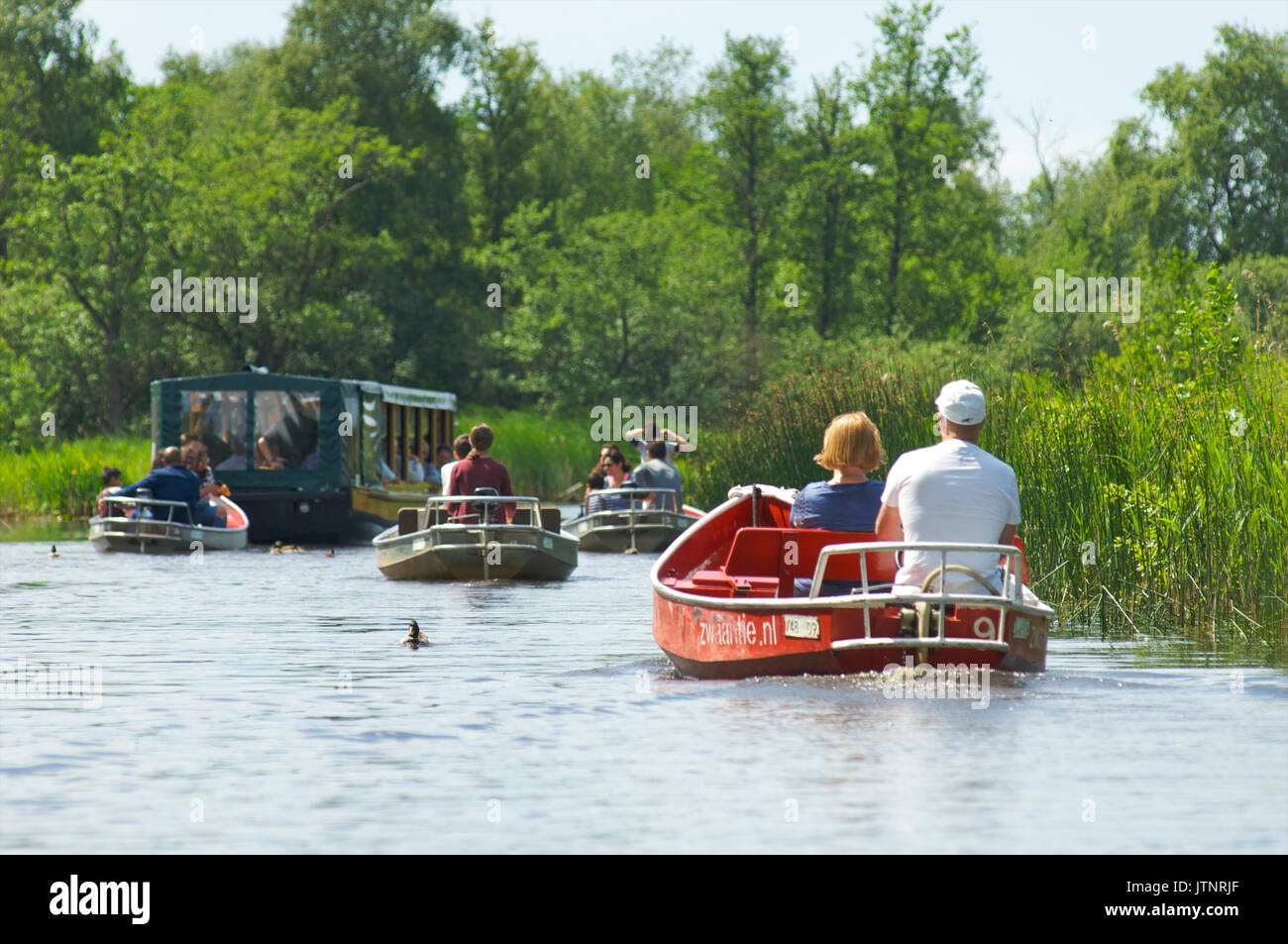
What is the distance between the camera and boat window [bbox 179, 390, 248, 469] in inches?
1145

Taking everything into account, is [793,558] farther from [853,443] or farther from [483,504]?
[483,504]

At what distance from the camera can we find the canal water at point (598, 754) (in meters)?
6.45

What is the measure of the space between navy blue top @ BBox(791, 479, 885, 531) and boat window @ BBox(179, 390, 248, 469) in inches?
778

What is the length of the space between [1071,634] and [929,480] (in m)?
4.31

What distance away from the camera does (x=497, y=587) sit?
64.0 feet

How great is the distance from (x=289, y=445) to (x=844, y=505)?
64.6ft

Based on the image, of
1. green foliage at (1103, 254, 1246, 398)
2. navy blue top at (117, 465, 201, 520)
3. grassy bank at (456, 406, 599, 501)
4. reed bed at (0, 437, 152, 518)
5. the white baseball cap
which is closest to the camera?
the white baseball cap

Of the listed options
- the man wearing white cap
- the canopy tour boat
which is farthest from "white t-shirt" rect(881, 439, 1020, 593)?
the canopy tour boat

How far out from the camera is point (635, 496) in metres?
26.4

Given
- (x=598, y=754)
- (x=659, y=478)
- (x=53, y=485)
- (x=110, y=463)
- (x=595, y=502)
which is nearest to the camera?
(x=598, y=754)

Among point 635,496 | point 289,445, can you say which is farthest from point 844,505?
point 289,445

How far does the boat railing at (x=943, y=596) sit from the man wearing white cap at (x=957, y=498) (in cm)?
8

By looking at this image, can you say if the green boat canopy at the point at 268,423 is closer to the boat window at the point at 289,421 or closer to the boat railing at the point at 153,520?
the boat window at the point at 289,421

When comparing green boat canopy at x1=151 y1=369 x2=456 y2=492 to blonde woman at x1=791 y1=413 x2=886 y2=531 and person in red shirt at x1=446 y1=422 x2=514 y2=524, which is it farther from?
blonde woman at x1=791 y1=413 x2=886 y2=531
